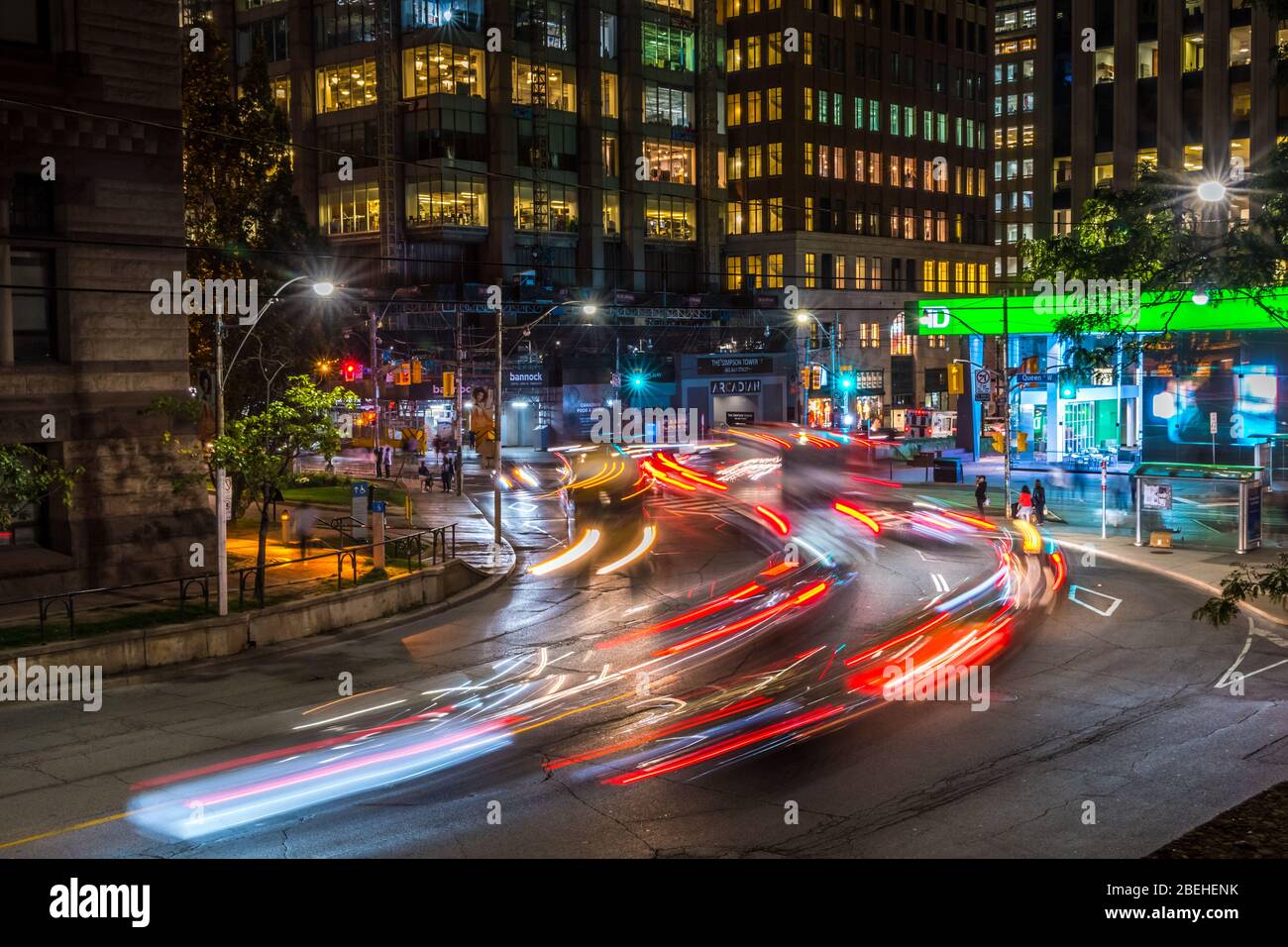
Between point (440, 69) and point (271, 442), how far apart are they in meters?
63.9

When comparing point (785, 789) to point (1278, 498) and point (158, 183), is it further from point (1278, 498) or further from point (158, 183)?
point (1278, 498)

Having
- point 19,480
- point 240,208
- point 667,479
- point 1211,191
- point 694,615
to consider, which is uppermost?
point 240,208

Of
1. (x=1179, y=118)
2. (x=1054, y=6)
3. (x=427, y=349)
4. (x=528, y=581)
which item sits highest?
(x=1054, y=6)

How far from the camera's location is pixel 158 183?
87.3ft

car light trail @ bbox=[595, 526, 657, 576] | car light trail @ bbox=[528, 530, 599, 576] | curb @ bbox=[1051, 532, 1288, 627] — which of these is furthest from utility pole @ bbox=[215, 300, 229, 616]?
curb @ bbox=[1051, 532, 1288, 627]

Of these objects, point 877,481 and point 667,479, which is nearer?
point 877,481

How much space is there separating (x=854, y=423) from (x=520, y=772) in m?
79.3

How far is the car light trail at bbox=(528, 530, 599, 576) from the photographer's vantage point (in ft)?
111

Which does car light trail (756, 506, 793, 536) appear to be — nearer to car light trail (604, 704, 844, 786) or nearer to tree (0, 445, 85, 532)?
car light trail (604, 704, 844, 786)

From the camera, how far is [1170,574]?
3058 cm

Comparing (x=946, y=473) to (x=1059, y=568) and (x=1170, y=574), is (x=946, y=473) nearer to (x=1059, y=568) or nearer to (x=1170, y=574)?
(x=1059, y=568)

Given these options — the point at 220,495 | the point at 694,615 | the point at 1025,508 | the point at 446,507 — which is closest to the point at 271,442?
the point at 220,495

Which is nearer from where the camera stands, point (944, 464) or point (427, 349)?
point (944, 464)

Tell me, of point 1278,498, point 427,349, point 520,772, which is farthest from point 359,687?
point 427,349
